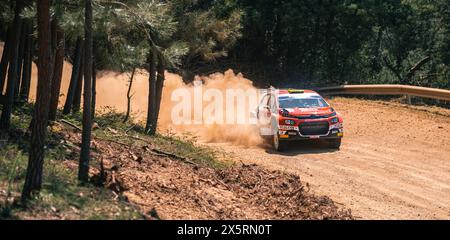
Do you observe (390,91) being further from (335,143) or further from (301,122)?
(301,122)

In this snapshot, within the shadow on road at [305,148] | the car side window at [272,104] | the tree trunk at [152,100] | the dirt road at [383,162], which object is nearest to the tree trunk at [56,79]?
the tree trunk at [152,100]

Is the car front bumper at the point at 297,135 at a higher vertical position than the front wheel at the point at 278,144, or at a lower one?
higher

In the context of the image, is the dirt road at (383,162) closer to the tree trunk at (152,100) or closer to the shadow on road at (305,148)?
the shadow on road at (305,148)

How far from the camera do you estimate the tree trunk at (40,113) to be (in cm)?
909

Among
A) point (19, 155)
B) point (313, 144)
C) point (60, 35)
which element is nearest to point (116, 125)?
point (60, 35)

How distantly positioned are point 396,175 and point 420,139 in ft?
17.8

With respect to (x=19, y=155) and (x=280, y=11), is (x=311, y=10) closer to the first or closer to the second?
(x=280, y=11)

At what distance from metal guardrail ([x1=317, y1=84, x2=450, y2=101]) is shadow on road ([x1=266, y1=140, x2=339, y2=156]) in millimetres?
6559

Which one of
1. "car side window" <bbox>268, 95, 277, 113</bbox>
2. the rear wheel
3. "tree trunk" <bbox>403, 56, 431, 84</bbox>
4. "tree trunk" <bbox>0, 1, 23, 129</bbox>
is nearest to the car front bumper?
the rear wheel

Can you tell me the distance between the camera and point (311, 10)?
3334cm

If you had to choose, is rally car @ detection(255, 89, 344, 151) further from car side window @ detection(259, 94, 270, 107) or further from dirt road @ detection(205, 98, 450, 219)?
car side window @ detection(259, 94, 270, 107)

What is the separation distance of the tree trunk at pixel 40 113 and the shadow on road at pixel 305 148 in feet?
31.9

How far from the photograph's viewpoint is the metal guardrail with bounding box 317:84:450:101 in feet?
75.5

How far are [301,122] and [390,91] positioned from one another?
370 inches
